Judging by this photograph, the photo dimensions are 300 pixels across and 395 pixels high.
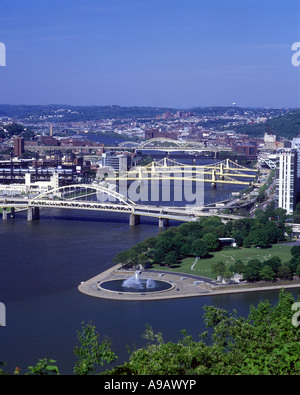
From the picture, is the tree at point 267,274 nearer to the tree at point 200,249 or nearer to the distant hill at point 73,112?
the tree at point 200,249

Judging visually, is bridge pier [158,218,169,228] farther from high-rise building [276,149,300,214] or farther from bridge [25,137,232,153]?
bridge [25,137,232,153]

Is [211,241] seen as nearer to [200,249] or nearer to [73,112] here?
[200,249]

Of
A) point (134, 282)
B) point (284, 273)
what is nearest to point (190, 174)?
point (284, 273)

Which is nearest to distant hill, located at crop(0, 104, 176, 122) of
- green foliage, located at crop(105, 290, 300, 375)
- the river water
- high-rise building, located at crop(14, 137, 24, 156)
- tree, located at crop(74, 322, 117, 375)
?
high-rise building, located at crop(14, 137, 24, 156)

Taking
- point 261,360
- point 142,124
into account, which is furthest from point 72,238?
point 142,124

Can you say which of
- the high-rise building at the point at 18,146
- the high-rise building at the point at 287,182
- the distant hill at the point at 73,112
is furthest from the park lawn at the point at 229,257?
the distant hill at the point at 73,112

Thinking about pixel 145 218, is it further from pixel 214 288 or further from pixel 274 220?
pixel 214 288
